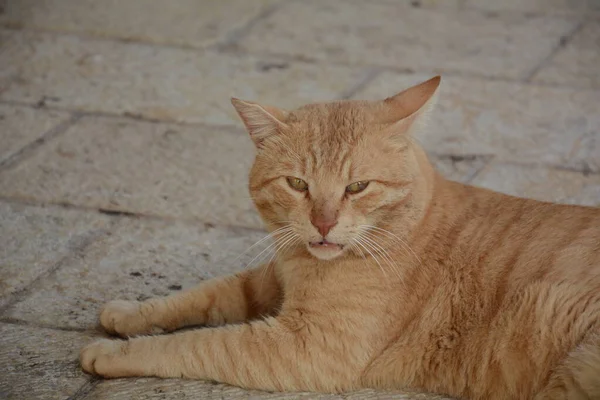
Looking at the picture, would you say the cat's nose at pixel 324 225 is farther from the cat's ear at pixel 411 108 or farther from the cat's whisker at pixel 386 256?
the cat's ear at pixel 411 108

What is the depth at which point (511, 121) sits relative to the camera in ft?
16.6

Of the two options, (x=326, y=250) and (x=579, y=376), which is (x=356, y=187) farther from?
(x=579, y=376)

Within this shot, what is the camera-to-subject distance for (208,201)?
4383mm

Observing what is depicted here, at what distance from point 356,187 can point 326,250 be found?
0.22 m

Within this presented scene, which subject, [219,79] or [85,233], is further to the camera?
[219,79]

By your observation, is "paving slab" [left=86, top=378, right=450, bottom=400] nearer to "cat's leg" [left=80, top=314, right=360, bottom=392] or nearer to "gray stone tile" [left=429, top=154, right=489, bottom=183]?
"cat's leg" [left=80, top=314, right=360, bottom=392]

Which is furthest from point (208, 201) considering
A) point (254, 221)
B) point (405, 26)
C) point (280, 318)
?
point (405, 26)

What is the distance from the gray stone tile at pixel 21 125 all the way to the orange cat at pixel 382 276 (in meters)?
2.02

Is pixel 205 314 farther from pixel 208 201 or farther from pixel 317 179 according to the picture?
pixel 208 201

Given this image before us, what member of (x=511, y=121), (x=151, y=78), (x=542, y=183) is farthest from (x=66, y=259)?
(x=511, y=121)

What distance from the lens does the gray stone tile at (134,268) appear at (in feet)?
11.5

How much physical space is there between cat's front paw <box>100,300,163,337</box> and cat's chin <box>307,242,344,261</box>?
2.23 feet

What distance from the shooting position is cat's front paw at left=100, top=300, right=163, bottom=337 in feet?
10.9

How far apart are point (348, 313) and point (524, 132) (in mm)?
2287
